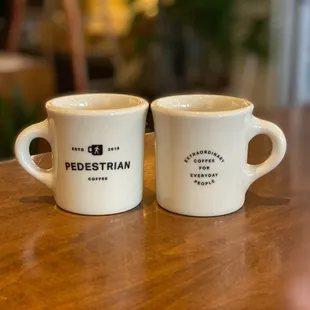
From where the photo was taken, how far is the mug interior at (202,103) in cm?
65

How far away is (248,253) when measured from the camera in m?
0.53

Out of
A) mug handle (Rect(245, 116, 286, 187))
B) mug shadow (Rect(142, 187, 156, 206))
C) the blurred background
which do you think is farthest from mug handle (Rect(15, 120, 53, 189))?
the blurred background

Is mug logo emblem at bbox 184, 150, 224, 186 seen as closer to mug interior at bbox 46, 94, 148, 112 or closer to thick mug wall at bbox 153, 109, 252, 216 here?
thick mug wall at bbox 153, 109, 252, 216

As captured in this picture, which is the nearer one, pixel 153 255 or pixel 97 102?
pixel 153 255

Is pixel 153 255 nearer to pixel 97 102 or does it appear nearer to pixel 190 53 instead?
pixel 97 102

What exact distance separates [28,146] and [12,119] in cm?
126

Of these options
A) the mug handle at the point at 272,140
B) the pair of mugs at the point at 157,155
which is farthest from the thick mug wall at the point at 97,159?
the mug handle at the point at 272,140

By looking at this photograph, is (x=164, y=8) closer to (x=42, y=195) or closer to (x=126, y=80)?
(x=126, y=80)

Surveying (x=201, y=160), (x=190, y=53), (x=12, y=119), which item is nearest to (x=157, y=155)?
(x=201, y=160)

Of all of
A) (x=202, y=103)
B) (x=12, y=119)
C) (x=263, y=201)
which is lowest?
(x=12, y=119)

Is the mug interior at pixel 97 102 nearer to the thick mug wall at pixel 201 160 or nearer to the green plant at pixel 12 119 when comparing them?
the thick mug wall at pixel 201 160

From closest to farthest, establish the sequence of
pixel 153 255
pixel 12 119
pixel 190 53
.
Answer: pixel 153 255 → pixel 12 119 → pixel 190 53

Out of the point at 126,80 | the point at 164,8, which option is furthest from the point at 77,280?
the point at 126,80

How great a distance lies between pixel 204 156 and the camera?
1.95 feet
